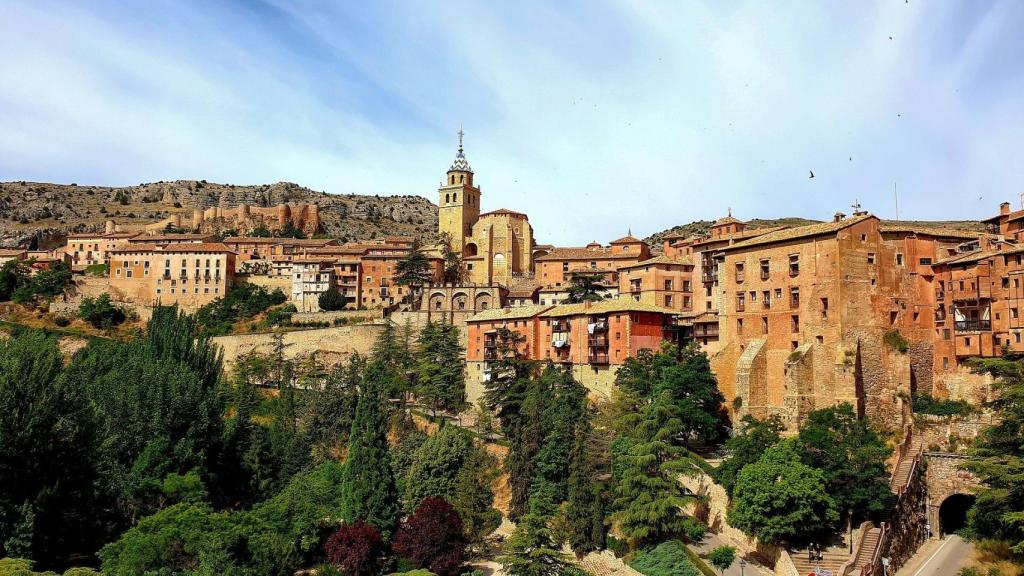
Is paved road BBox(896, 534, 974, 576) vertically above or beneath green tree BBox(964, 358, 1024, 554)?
beneath

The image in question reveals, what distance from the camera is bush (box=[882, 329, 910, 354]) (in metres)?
43.9

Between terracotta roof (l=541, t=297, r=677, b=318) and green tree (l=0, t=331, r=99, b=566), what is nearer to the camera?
green tree (l=0, t=331, r=99, b=566)

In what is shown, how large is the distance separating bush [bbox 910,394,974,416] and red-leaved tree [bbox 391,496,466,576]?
24024 millimetres

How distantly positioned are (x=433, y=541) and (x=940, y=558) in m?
22.6

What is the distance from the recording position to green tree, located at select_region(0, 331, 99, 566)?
31359 millimetres

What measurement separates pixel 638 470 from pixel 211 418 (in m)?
21.4

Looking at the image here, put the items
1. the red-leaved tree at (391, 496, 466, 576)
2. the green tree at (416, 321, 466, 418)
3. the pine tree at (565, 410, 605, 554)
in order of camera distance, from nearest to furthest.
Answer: the red-leaved tree at (391, 496, 466, 576) < the pine tree at (565, 410, 605, 554) < the green tree at (416, 321, 466, 418)

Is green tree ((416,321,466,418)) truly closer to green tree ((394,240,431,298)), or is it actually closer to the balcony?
green tree ((394,240,431,298))

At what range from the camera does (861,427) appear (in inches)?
1629

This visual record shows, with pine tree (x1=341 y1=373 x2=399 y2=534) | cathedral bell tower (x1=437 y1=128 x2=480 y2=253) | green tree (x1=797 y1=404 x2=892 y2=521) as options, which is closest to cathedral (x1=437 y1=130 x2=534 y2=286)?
cathedral bell tower (x1=437 y1=128 x2=480 y2=253)

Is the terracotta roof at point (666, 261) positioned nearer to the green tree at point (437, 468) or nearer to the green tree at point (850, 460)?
the green tree at point (437, 468)

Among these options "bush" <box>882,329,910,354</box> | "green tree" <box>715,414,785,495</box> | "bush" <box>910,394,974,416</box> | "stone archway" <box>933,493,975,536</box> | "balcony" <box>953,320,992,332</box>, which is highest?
"balcony" <box>953,320,992,332</box>

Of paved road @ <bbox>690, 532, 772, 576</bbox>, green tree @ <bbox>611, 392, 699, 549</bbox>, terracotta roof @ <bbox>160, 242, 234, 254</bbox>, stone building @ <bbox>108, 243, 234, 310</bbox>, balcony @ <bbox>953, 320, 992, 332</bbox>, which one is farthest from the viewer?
terracotta roof @ <bbox>160, 242, 234, 254</bbox>

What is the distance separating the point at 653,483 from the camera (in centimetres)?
3747
